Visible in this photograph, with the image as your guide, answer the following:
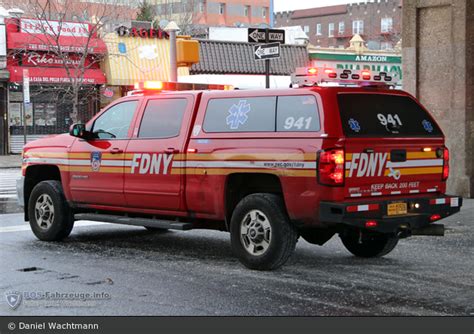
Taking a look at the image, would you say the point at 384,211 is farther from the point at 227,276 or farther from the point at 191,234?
the point at 191,234

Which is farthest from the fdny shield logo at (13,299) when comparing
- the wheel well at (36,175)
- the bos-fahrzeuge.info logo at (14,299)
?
the wheel well at (36,175)

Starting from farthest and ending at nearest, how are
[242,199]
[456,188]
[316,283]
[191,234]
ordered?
[456,188]
[191,234]
[242,199]
[316,283]

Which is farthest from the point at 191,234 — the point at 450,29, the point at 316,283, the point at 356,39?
the point at 356,39

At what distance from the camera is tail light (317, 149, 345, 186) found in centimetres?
765

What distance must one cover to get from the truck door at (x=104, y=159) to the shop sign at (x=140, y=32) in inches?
1044

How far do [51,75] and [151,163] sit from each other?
25109 mm

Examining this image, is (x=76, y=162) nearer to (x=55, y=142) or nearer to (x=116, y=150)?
(x=55, y=142)

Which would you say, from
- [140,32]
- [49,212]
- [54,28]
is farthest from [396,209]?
[140,32]

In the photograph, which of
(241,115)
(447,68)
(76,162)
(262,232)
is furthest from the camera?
(447,68)

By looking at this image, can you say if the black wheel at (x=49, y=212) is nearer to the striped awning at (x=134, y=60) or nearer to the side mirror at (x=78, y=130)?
the side mirror at (x=78, y=130)

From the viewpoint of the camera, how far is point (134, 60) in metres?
36.2

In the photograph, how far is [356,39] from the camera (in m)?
44.4

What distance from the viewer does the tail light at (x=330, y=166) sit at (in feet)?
25.1

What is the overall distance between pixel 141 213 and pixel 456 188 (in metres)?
7.39
